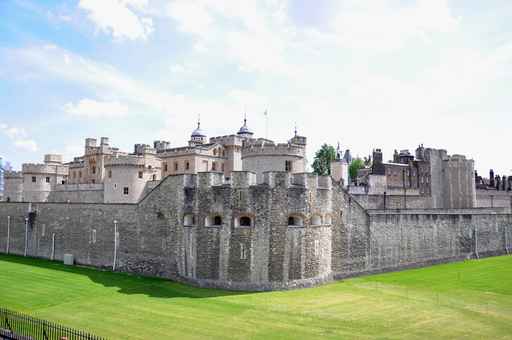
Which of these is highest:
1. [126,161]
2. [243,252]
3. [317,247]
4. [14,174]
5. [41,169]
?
[41,169]

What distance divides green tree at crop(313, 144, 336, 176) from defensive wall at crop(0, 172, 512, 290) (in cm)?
4340

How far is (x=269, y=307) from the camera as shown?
2227cm

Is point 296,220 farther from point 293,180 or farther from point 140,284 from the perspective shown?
point 140,284

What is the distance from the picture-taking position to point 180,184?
29047mm

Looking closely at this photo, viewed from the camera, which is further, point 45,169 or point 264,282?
point 45,169

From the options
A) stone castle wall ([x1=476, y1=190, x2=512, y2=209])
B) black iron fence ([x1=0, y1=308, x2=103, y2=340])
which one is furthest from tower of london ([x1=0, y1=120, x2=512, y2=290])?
stone castle wall ([x1=476, y1=190, x2=512, y2=209])

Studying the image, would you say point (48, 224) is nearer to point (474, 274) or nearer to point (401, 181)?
point (474, 274)

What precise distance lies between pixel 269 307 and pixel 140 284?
9.24 meters

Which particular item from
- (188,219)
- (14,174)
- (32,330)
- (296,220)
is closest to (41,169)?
(14,174)

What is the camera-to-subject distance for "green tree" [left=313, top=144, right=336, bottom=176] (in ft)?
271

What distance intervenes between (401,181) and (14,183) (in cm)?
5584

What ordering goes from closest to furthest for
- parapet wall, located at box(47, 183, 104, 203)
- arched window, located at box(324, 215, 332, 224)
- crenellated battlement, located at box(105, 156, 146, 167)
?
arched window, located at box(324, 215, 332, 224), crenellated battlement, located at box(105, 156, 146, 167), parapet wall, located at box(47, 183, 104, 203)

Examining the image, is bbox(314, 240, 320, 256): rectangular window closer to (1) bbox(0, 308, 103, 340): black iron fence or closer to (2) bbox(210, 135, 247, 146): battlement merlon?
(1) bbox(0, 308, 103, 340): black iron fence

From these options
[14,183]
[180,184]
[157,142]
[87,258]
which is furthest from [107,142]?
[180,184]
